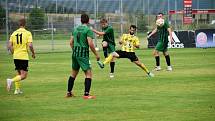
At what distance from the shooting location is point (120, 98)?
1479cm

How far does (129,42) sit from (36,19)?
2531 centimetres

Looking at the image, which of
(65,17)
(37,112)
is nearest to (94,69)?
(37,112)

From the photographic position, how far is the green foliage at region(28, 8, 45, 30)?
4503 cm

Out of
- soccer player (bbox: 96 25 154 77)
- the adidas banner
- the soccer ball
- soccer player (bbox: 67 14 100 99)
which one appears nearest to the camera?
soccer player (bbox: 67 14 100 99)

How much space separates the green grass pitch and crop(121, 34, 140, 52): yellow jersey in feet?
3.11

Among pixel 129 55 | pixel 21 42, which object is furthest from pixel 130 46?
pixel 21 42

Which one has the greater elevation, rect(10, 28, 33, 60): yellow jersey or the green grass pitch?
rect(10, 28, 33, 60): yellow jersey

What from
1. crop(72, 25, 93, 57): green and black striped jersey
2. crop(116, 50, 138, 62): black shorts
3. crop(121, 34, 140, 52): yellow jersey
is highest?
crop(72, 25, 93, 57): green and black striped jersey

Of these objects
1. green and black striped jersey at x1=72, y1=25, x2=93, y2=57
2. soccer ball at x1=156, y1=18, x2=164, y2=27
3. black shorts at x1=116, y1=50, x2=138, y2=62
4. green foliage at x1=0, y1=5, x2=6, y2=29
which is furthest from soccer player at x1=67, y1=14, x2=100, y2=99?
green foliage at x1=0, y1=5, x2=6, y2=29

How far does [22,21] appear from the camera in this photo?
642 inches

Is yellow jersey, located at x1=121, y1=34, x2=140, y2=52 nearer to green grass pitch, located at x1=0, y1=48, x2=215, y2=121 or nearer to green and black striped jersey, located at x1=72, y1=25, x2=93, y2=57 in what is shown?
green grass pitch, located at x1=0, y1=48, x2=215, y2=121

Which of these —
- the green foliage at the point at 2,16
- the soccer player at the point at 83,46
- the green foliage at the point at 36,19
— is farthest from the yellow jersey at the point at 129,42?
the green foliage at the point at 36,19

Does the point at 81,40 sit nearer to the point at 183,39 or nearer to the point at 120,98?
the point at 120,98

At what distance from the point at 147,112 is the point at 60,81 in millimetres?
7499
